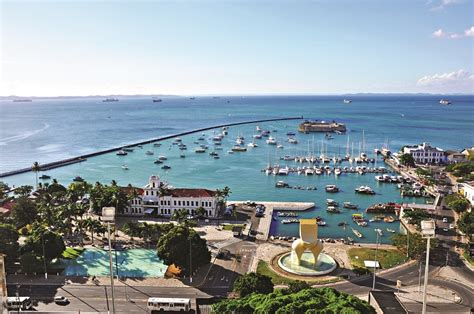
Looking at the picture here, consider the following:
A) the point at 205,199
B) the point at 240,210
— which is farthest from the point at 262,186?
the point at 205,199

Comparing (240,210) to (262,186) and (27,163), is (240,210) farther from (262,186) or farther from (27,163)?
(27,163)

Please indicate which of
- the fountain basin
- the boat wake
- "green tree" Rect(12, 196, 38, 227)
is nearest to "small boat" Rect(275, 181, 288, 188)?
the fountain basin

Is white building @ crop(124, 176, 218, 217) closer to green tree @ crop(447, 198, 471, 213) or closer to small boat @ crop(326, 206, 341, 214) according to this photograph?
small boat @ crop(326, 206, 341, 214)

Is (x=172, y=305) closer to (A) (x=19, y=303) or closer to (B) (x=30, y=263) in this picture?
(A) (x=19, y=303)

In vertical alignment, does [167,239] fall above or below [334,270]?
above

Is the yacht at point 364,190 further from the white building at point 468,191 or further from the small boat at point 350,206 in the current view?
the white building at point 468,191

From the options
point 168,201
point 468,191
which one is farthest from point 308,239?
point 468,191

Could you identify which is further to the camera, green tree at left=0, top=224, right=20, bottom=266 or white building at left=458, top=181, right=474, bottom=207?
white building at left=458, top=181, right=474, bottom=207

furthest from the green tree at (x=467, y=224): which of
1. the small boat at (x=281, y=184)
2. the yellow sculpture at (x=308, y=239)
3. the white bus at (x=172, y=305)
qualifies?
the small boat at (x=281, y=184)
